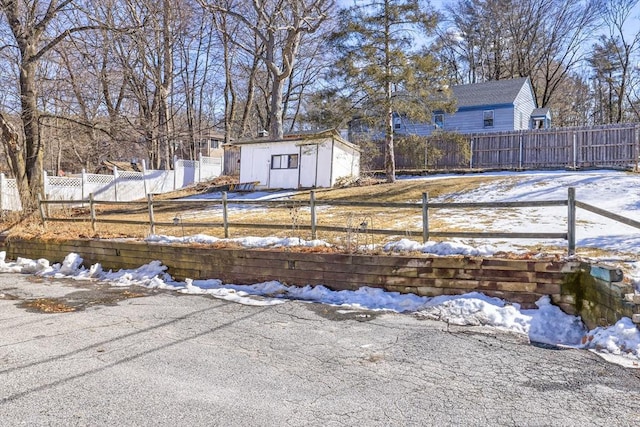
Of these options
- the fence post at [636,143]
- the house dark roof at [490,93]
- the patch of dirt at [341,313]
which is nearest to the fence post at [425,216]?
the patch of dirt at [341,313]

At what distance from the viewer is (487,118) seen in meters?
29.8

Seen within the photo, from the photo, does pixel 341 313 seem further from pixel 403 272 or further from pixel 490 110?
pixel 490 110

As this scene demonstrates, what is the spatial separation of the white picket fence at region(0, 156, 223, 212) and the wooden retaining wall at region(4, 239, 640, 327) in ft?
30.4

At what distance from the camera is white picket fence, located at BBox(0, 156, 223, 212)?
55.7 ft

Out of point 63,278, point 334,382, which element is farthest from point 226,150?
point 334,382

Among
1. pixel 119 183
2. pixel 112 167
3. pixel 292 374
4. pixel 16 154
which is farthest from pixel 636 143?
pixel 112 167

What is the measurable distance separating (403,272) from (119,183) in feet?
64.5

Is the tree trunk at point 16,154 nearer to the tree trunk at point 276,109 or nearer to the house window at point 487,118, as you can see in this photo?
the tree trunk at point 276,109

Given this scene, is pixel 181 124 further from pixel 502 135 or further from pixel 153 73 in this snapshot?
pixel 502 135

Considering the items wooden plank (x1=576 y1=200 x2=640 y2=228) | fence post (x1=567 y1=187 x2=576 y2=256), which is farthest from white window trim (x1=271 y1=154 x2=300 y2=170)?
wooden plank (x1=576 y1=200 x2=640 y2=228)

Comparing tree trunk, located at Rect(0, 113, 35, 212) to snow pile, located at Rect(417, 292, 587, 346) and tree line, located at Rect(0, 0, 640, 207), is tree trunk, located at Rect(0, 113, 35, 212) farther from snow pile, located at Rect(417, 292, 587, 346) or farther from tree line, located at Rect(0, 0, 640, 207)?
snow pile, located at Rect(417, 292, 587, 346)

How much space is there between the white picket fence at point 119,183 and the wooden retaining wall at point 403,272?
30.4 feet

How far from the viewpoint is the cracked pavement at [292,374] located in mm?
3051

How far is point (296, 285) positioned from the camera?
6.86 m
